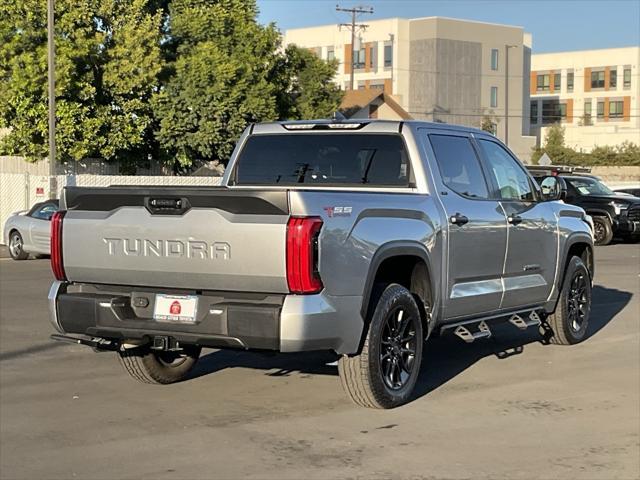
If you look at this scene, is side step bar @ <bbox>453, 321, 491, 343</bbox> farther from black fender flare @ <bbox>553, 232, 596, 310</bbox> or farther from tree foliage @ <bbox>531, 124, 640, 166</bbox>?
tree foliage @ <bbox>531, 124, 640, 166</bbox>

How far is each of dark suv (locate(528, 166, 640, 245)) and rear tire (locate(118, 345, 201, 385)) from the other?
18.3 meters

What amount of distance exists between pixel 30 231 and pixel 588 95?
283ft

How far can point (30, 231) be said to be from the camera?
20.8 meters

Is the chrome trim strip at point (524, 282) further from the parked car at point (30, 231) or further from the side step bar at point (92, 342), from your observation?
the parked car at point (30, 231)

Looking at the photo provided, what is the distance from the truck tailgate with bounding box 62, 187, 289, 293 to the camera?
5.98 m

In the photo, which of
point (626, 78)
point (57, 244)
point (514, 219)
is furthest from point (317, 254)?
point (626, 78)

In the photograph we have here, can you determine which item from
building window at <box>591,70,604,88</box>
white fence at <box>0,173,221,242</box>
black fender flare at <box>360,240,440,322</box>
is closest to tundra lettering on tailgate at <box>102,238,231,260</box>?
black fender flare at <box>360,240,440,322</box>

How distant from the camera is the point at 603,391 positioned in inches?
306

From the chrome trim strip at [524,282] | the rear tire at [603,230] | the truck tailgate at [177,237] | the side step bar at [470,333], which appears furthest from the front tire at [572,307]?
the rear tire at [603,230]

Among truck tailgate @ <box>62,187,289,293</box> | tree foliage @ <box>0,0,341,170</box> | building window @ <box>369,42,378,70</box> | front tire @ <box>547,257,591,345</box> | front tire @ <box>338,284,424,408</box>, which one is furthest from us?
building window @ <box>369,42,378,70</box>

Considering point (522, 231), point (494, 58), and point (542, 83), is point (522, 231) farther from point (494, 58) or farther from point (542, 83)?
point (542, 83)

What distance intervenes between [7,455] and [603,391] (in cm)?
456

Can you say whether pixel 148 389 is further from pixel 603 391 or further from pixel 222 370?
pixel 603 391

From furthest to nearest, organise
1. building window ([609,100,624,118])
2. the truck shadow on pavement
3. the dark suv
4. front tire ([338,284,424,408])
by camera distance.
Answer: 1. building window ([609,100,624,118])
2. the dark suv
3. the truck shadow on pavement
4. front tire ([338,284,424,408])
